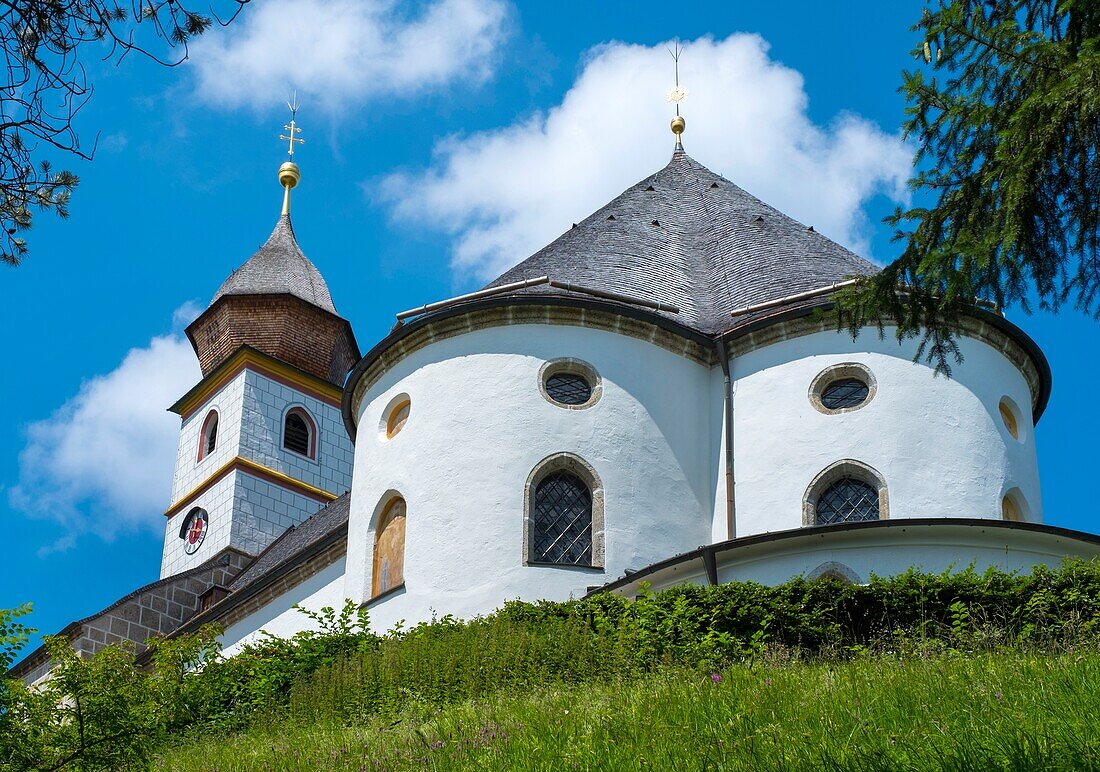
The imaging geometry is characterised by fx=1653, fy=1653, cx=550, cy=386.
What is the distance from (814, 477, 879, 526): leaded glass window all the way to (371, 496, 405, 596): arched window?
19.8ft

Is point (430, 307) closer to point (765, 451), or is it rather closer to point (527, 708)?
point (765, 451)

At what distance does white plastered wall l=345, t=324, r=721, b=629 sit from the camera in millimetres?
22938

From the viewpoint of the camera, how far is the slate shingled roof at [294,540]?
3341cm

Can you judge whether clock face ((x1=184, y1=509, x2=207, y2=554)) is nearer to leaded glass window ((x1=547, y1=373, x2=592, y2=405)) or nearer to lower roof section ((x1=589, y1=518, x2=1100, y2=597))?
leaded glass window ((x1=547, y1=373, x2=592, y2=405))

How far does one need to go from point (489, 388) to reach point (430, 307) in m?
2.06

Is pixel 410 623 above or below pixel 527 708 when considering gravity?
above

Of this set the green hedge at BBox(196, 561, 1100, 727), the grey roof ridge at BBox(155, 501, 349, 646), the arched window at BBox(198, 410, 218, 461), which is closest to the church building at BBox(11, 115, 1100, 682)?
the grey roof ridge at BBox(155, 501, 349, 646)

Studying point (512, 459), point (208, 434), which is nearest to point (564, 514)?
point (512, 459)

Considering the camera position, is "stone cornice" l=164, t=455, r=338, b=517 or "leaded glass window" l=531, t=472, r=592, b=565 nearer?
"leaded glass window" l=531, t=472, r=592, b=565

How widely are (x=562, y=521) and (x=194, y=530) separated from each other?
2257 centimetres

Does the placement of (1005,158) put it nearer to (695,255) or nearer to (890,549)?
(890,549)

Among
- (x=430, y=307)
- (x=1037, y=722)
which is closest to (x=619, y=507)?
(x=430, y=307)

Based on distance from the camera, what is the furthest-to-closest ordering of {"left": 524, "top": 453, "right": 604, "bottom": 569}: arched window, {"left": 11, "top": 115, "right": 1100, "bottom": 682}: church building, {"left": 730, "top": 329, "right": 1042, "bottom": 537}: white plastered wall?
{"left": 524, "top": 453, "right": 604, "bottom": 569}: arched window < {"left": 730, "top": 329, "right": 1042, "bottom": 537}: white plastered wall < {"left": 11, "top": 115, "right": 1100, "bottom": 682}: church building

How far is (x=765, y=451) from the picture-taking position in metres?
23.9
